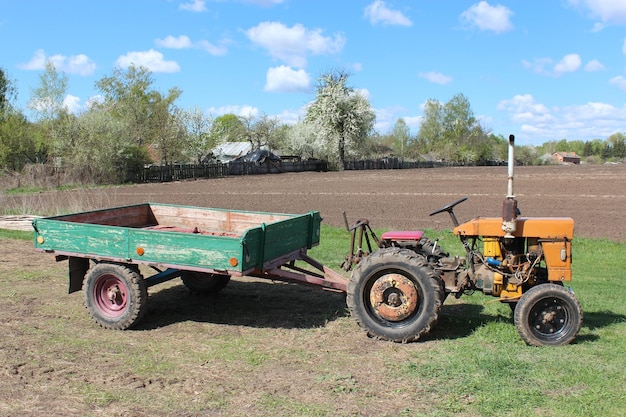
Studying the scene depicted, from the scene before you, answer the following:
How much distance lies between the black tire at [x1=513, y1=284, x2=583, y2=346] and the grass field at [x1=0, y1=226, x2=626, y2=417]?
0.49ft

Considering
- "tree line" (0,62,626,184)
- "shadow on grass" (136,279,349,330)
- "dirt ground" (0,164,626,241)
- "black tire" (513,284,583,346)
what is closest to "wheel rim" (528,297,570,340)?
"black tire" (513,284,583,346)

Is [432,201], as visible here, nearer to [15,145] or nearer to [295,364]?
[295,364]

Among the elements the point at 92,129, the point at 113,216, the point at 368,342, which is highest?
the point at 92,129

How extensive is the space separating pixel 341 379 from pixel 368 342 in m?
1.09

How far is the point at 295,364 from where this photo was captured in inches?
200

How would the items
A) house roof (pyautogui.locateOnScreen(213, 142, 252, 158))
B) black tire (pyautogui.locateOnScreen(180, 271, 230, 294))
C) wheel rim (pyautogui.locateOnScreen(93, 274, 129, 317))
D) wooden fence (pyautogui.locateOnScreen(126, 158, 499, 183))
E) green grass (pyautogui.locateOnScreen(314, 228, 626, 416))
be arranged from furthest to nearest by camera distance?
house roof (pyautogui.locateOnScreen(213, 142, 252, 158)), wooden fence (pyautogui.locateOnScreen(126, 158, 499, 183)), black tire (pyautogui.locateOnScreen(180, 271, 230, 294)), wheel rim (pyautogui.locateOnScreen(93, 274, 129, 317)), green grass (pyautogui.locateOnScreen(314, 228, 626, 416))

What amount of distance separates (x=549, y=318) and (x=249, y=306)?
367 cm

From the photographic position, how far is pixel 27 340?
568 centimetres

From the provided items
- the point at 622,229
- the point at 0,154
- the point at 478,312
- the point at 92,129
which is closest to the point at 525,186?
the point at 622,229

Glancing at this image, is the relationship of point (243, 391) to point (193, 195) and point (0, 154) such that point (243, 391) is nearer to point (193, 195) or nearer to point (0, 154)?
point (193, 195)

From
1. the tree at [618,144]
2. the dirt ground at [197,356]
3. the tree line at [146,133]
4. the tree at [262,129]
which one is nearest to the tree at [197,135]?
the tree line at [146,133]

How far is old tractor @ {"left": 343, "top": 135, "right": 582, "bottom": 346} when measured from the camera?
5.38 metres

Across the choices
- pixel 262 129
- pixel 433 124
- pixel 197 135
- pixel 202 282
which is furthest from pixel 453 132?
pixel 202 282

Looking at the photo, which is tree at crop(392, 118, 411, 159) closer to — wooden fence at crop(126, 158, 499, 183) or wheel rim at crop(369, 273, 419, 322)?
wooden fence at crop(126, 158, 499, 183)
